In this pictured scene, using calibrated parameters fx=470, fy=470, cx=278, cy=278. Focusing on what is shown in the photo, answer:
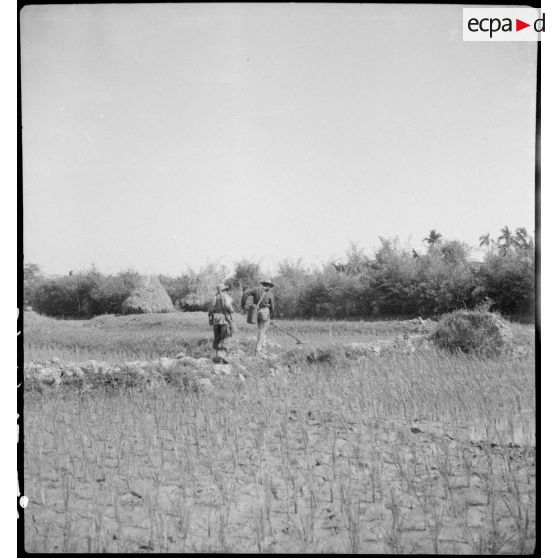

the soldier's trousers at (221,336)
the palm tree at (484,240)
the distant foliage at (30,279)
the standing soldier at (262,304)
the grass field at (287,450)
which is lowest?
the grass field at (287,450)

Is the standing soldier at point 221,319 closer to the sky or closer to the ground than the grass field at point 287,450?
closer to the sky

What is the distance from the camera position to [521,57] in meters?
2.87

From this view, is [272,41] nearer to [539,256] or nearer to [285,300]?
[285,300]

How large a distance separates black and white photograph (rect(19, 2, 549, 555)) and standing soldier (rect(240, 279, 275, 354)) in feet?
0.05

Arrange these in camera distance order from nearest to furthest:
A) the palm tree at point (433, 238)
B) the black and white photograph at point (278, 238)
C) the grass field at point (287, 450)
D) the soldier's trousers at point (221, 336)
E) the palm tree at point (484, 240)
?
the grass field at point (287, 450) → the black and white photograph at point (278, 238) → the palm tree at point (484, 240) → the palm tree at point (433, 238) → the soldier's trousers at point (221, 336)

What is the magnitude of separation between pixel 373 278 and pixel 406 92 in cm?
124

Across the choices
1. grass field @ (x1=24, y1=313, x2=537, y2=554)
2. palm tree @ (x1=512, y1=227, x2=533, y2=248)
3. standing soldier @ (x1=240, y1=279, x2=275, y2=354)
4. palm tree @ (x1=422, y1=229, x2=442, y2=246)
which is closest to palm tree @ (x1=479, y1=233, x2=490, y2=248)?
palm tree @ (x1=512, y1=227, x2=533, y2=248)

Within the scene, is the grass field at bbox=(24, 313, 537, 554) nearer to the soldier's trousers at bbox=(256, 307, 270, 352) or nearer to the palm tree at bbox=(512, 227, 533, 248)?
the soldier's trousers at bbox=(256, 307, 270, 352)

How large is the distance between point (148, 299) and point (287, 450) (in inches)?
53.9

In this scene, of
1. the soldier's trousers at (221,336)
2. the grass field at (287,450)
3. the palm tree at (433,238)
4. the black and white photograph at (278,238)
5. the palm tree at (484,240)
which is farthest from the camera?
the soldier's trousers at (221,336)

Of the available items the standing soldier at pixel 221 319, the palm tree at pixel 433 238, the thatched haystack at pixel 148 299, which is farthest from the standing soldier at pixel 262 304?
the palm tree at pixel 433 238

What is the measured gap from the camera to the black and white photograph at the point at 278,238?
111 inches

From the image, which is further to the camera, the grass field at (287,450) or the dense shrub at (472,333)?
the dense shrub at (472,333)

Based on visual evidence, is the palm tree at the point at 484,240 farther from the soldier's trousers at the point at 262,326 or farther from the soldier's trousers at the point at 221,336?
the soldier's trousers at the point at 221,336
